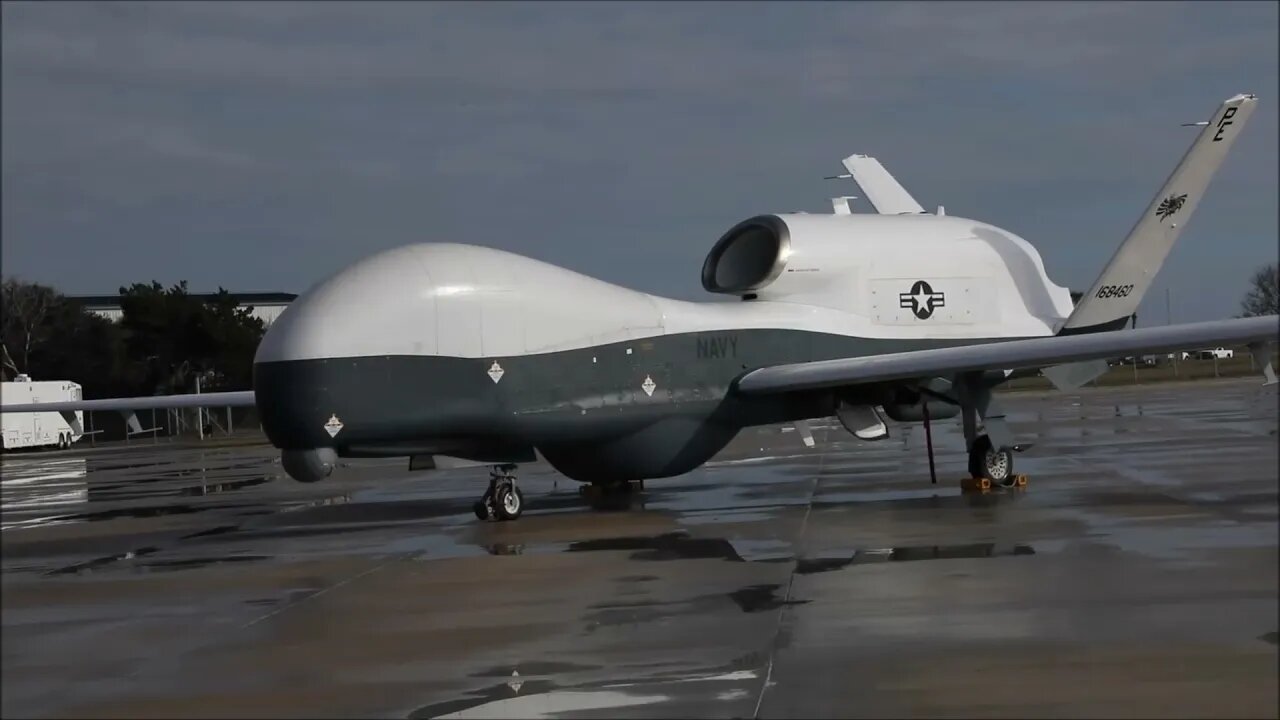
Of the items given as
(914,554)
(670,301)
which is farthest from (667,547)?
(670,301)

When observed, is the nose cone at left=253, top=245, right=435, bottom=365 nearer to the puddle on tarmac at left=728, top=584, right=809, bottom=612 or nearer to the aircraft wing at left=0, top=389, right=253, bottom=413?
the puddle on tarmac at left=728, top=584, right=809, bottom=612

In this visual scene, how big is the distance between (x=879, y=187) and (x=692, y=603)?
1882 centimetres

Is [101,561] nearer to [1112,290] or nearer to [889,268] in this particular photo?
[889,268]

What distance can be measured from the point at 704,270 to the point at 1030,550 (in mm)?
11118

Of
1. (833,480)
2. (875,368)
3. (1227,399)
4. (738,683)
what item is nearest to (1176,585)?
(738,683)

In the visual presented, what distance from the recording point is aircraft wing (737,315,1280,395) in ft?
60.0

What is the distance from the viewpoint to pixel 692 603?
11.6 meters

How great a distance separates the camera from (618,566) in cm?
1413

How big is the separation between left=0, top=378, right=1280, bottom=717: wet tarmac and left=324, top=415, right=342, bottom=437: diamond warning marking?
127 centimetres

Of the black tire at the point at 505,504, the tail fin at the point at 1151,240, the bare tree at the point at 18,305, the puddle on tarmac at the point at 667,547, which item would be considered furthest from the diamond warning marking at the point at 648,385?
the bare tree at the point at 18,305

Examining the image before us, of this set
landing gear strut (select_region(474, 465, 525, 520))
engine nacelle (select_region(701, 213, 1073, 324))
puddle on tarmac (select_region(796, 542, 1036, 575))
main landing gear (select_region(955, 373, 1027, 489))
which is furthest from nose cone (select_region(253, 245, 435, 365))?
main landing gear (select_region(955, 373, 1027, 489))

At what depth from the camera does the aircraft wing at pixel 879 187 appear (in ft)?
95.2

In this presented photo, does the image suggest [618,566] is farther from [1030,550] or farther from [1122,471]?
[1122,471]

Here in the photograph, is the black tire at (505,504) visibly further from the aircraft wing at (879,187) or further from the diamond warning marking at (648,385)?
the aircraft wing at (879,187)
